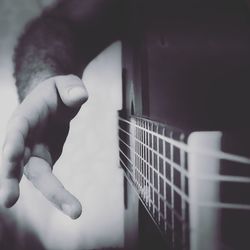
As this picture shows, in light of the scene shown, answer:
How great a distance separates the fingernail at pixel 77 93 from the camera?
3.58ft

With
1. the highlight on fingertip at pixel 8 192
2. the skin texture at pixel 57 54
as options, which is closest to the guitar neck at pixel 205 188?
the highlight on fingertip at pixel 8 192

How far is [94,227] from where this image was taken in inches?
58.9

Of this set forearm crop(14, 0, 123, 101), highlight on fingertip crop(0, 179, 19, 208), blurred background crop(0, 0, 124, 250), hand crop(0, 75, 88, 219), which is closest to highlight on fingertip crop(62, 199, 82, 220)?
hand crop(0, 75, 88, 219)

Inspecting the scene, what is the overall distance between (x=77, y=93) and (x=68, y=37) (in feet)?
1.57

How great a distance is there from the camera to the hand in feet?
3.18

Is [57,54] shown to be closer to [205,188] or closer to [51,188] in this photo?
[51,188]

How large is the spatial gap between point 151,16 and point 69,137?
0.60 m

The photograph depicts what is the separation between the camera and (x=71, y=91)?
3.69 feet

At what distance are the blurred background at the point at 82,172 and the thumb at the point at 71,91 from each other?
0.26 metres

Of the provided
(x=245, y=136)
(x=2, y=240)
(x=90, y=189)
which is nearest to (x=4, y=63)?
(x=90, y=189)

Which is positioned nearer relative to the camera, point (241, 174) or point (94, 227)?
point (241, 174)

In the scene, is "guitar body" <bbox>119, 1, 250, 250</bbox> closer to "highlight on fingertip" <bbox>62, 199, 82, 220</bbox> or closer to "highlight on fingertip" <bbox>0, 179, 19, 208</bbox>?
"highlight on fingertip" <bbox>62, 199, 82, 220</bbox>

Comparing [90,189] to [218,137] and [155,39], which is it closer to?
[155,39]

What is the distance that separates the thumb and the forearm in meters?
0.24
